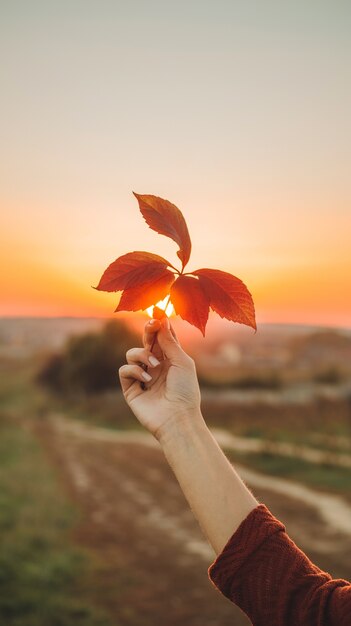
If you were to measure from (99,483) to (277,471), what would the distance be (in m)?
4.78

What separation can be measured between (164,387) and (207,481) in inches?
9.9

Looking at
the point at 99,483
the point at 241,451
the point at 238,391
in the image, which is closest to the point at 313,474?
the point at 241,451

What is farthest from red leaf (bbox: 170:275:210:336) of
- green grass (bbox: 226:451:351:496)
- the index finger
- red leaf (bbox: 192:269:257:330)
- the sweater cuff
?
green grass (bbox: 226:451:351:496)

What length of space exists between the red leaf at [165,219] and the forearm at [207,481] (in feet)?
1.41

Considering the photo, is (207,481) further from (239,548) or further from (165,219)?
(165,219)

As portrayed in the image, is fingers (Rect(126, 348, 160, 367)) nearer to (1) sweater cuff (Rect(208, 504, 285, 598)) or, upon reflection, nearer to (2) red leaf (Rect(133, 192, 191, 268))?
(2) red leaf (Rect(133, 192, 191, 268))

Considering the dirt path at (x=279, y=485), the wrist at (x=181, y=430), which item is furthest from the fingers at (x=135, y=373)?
the dirt path at (x=279, y=485)

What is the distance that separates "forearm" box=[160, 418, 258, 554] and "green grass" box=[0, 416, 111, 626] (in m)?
7.10

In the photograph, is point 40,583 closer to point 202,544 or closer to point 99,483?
point 202,544

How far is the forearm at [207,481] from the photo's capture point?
1.39 meters

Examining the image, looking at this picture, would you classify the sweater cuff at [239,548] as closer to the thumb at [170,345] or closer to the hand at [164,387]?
the hand at [164,387]

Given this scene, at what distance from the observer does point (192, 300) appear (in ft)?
4.45

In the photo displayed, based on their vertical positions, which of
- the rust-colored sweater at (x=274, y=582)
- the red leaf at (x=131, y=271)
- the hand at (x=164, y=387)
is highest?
the red leaf at (x=131, y=271)

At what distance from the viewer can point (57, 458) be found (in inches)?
832
